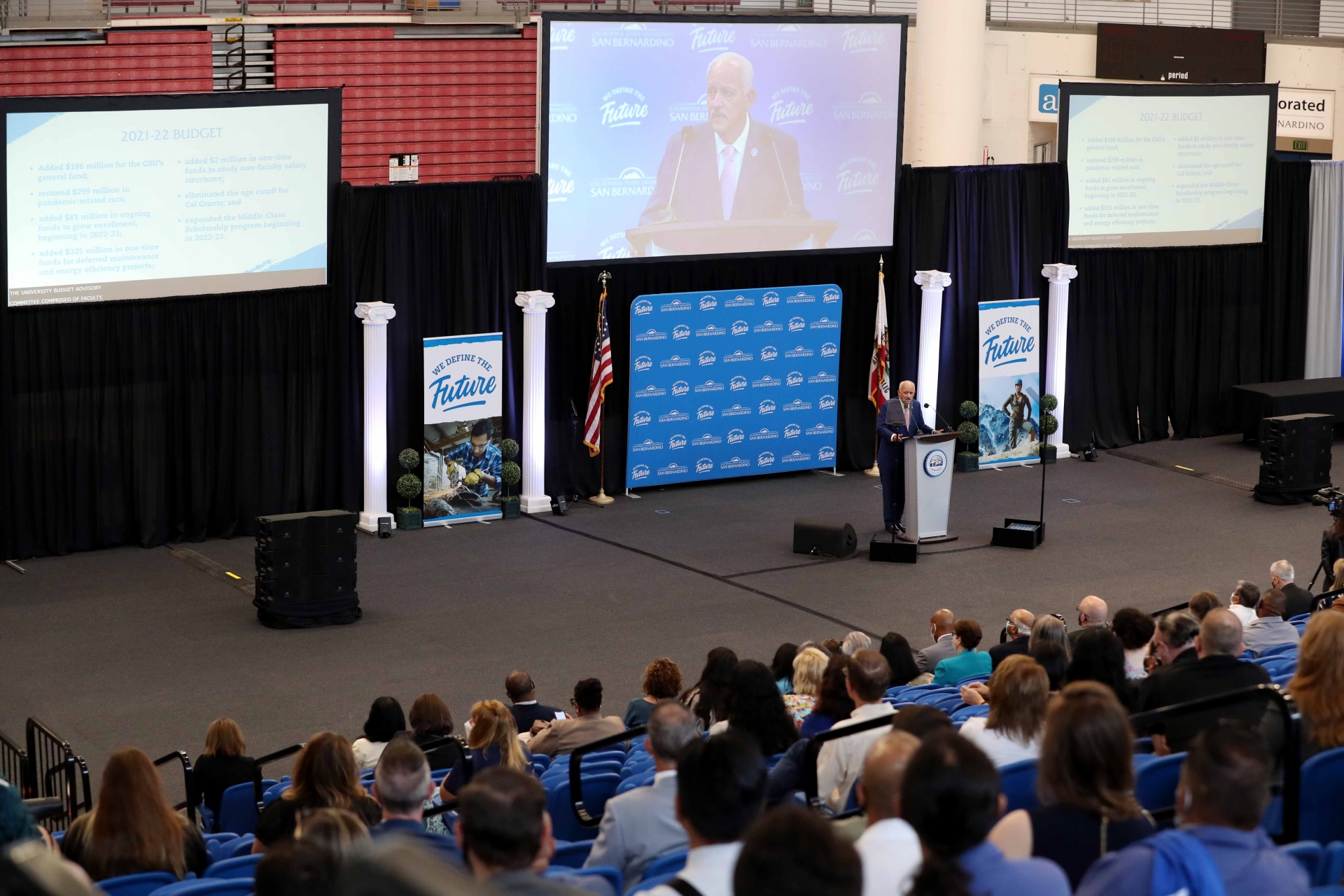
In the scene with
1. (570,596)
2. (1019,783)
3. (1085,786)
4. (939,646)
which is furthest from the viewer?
(570,596)

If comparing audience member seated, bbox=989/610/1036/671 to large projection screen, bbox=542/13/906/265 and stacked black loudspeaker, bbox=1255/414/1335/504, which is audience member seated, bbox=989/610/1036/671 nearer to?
large projection screen, bbox=542/13/906/265

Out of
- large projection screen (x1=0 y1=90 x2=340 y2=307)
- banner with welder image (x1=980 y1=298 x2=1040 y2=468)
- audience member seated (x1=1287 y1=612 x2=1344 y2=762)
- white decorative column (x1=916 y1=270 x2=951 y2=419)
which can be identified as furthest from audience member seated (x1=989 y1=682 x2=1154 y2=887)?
banner with welder image (x1=980 y1=298 x2=1040 y2=468)

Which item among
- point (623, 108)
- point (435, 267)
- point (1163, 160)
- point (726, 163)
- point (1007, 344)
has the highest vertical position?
point (623, 108)

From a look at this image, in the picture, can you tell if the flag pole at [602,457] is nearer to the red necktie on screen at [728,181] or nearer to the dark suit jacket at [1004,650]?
the red necktie on screen at [728,181]

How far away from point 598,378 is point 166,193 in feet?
13.0

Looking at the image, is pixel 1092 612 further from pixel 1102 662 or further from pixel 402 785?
Result: pixel 402 785

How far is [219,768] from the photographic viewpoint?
20.8 feet

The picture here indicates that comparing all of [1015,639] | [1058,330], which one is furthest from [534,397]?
[1015,639]

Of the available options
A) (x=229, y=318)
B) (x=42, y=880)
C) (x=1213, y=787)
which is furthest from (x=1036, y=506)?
(x=42, y=880)

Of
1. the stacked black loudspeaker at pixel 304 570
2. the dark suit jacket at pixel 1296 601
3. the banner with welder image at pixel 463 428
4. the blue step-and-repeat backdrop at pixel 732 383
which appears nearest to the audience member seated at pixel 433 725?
the stacked black loudspeaker at pixel 304 570

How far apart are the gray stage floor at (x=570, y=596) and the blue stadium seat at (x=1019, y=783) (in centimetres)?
520

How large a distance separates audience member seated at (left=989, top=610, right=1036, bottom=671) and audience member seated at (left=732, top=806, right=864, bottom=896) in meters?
5.38

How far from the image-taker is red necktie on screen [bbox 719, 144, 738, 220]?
14.1 metres

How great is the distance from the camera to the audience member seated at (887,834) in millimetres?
2828
